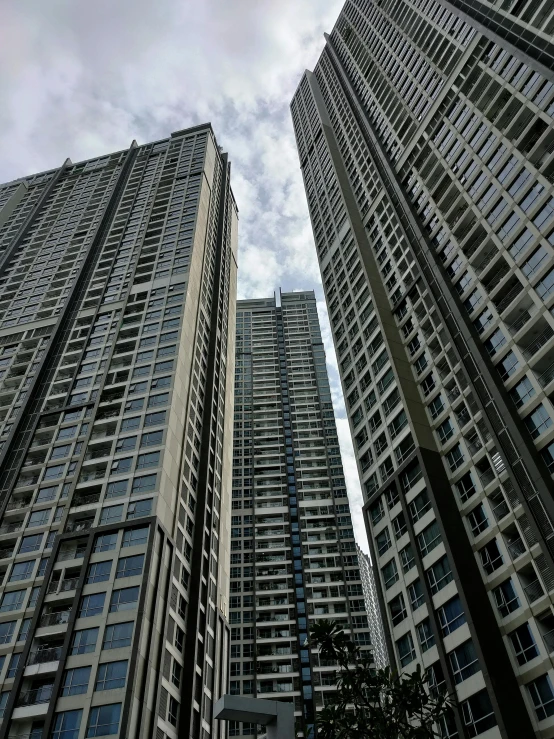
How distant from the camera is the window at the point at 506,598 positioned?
3030cm

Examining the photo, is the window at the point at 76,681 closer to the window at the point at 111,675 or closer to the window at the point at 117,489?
the window at the point at 111,675

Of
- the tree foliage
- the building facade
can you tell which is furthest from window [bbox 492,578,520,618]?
the building facade

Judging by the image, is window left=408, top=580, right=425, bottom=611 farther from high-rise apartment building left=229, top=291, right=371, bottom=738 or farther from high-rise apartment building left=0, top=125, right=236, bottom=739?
high-rise apartment building left=229, top=291, right=371, bottom=738

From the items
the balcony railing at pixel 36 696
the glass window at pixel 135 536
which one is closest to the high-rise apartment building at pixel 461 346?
the glass window at pixel 135 536

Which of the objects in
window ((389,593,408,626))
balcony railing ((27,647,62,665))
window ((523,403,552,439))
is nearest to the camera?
window ((523,403,552,439))

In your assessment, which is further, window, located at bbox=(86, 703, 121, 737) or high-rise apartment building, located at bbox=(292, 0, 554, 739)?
window, located at bbox=(86, 703, 121, 737)

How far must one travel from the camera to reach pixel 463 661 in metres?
30.4

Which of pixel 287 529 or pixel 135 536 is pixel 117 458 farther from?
pixel 287 529

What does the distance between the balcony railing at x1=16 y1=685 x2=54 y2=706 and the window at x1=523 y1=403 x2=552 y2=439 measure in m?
30.4

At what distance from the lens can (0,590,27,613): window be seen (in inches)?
1555

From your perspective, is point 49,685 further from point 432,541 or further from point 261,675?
point 261,675

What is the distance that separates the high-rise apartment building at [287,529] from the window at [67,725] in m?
26.0

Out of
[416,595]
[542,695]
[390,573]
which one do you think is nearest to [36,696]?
[390,573]

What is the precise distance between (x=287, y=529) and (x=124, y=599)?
1789 inches
